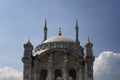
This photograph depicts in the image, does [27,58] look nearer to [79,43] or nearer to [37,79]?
[37,79]

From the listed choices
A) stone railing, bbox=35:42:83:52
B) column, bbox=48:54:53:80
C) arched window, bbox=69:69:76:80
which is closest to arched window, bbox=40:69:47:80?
column, bbox=48:54:53:80

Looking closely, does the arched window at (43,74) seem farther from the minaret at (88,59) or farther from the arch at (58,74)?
the minaret at (88,59)

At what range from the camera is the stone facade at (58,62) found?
60.8 m

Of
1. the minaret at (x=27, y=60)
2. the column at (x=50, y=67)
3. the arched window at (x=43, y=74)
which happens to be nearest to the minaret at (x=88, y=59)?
the column at (x=50, y=67)

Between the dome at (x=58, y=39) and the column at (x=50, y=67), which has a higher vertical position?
the dome at (x=58, y=39)

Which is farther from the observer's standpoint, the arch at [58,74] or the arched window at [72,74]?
the arched window at [72,74]

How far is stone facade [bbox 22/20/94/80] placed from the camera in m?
60.8

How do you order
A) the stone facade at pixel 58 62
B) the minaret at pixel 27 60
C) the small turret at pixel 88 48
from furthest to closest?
the small turret at pixel 88 48, the stone facade at pixel 58 62, the minaret at pixel 27 60

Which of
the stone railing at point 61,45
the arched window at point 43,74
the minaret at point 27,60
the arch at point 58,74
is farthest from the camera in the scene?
the stone railing at point 61,45

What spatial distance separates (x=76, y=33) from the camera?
6769cm

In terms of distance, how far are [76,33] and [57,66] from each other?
865 centimetres

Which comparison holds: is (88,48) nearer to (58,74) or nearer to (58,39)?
(58,39)

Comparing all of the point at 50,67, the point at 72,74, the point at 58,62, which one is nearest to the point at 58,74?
the point at 50,67

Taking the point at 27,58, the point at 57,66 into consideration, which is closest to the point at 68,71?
the point at 57,66
